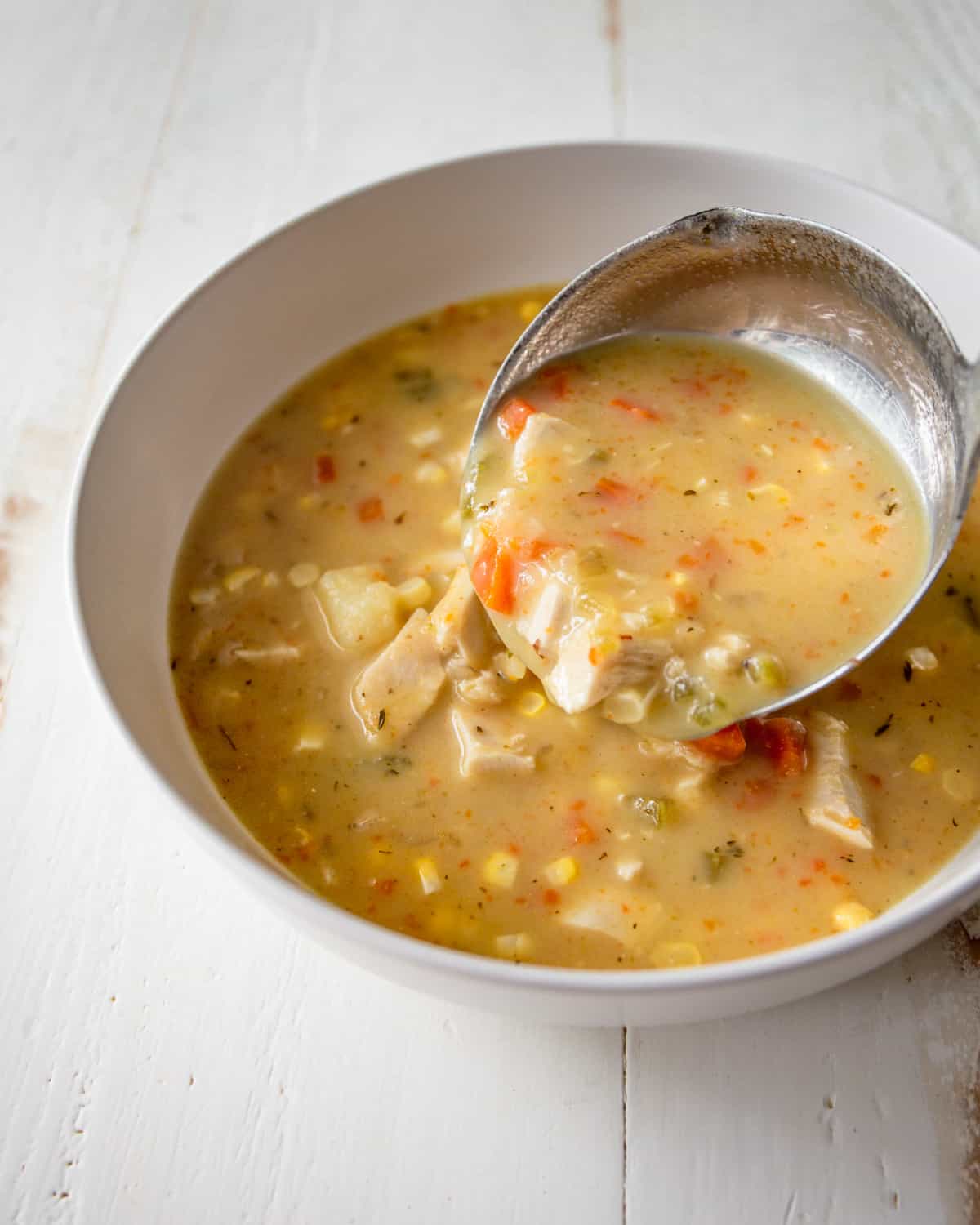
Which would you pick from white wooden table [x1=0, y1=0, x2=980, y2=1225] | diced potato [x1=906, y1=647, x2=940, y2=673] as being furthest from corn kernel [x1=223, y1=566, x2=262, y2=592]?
diced potato [x1=906, y1=647, x2=940, y2=673]

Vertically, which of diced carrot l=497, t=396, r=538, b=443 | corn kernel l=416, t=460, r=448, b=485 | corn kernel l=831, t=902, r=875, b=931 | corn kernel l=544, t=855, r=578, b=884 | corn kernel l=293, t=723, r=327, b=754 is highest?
diced carrot l=497, t=396, r=538, b=443

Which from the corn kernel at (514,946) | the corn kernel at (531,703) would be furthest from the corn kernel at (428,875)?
the corn kernel at (531,703)

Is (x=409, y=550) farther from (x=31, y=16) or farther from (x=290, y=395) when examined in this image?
(x=31, y=16)

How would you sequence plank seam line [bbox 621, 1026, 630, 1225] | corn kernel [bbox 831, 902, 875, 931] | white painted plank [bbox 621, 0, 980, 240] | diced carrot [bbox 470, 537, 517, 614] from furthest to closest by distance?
white painted plank [bbox 621, 0, 980, 240] < diced carrot [bbox 470, 537, 517, 614] < corn kernel [bbox 831, 902, 875, 931] < plank seam line [bbox 621, 1026, 630, 1225]

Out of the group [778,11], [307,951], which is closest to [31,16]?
[778,11]

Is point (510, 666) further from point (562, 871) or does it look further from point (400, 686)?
point (562, 871)

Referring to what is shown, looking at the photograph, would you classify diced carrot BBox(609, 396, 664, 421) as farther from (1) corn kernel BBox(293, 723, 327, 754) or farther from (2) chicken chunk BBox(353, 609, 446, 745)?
(1) corn kernel BBox(293, 723, 327, 754)

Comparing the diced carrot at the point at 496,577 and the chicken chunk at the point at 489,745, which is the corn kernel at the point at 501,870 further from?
the diced carrot at the point at 496,577
